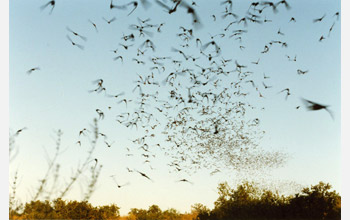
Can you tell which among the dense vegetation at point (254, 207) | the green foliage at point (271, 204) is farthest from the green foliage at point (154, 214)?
the green foliage at point (271, 204)

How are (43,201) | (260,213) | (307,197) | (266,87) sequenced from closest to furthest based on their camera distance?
(43,201)
(266,87)
(307,197)
(260,213)

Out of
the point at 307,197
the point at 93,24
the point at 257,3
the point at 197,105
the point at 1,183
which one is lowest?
the point at 1,183

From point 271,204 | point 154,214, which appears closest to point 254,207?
point 271,204

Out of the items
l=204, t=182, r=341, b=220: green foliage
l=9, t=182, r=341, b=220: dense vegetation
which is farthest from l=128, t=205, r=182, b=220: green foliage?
l=204, t=182, r=341, b=220: green foliage

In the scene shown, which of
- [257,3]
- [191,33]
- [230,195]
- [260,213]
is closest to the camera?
[257,3]

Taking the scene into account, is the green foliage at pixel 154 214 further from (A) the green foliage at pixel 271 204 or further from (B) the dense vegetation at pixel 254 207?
(A) the green foliage at pixel 271 204

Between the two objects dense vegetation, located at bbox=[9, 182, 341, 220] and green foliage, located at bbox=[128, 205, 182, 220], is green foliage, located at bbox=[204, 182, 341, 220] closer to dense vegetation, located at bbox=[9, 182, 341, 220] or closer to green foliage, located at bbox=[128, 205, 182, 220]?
dense vegetation, located at bbox=[9, 182, 341, 220]

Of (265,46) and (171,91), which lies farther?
(171,91)

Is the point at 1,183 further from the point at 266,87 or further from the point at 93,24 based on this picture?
the point at 266,87

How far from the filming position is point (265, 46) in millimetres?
7152

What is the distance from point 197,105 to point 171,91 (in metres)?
0.73

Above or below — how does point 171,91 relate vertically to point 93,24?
below

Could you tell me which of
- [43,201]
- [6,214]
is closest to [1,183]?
[6,214]

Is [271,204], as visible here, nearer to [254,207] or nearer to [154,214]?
[254,207]
